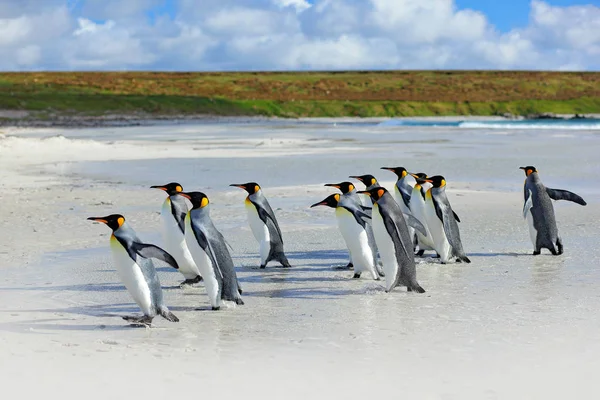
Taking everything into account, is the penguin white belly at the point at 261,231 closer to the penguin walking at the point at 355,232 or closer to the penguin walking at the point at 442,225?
the penguin walking at the point at 355,232

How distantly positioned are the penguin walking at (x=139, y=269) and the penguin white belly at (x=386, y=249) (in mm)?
1868

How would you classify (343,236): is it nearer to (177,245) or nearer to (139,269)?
(177,245)

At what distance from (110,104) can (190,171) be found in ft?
128

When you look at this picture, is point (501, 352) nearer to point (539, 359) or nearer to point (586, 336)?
point (539, 359)

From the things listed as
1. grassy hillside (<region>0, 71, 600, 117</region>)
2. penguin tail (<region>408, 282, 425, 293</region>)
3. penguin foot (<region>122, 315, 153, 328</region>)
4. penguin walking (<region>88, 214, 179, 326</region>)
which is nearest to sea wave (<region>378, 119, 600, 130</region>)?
grassy hillside (<region>0, 71, 600, 117</region>)

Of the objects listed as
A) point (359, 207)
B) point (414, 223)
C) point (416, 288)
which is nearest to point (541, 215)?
point (414, 223)

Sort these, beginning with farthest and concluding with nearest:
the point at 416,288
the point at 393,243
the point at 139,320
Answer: the point at 393,243 < the point at 416,288 < the point at 139,320

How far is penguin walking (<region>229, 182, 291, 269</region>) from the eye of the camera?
8.05 m

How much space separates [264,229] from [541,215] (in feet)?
8.77

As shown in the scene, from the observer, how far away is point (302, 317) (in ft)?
19.9

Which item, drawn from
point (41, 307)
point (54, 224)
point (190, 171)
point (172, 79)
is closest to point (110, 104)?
point (172, 79)

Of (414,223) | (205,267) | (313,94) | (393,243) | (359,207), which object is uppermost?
(313,94)

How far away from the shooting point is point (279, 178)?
622 inches

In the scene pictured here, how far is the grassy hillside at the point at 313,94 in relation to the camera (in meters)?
56.3
